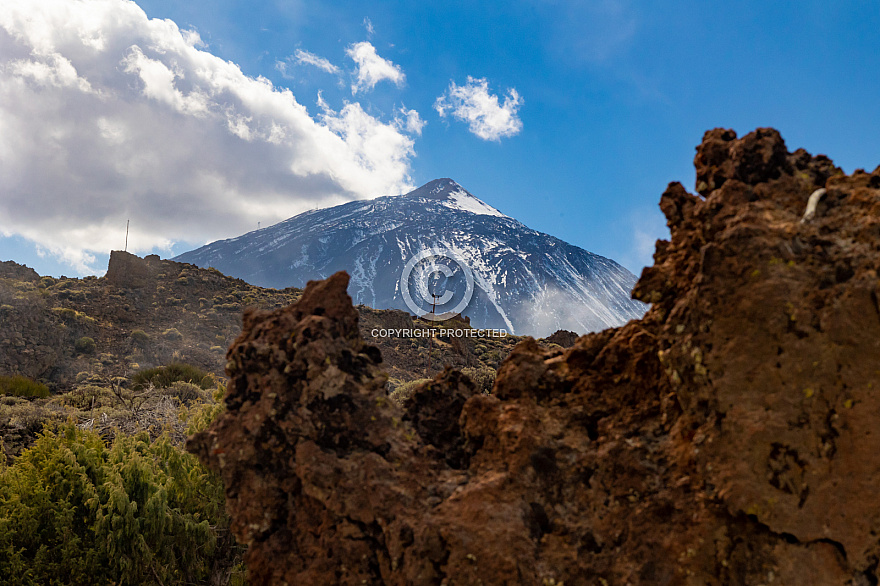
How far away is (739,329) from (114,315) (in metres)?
35.2

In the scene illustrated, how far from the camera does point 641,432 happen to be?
248 cm

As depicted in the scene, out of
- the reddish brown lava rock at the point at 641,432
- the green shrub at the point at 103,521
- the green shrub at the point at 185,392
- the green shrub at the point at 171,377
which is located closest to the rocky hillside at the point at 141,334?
the green shrub at the point at 185,392

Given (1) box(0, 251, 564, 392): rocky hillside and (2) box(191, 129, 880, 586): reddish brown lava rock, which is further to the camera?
(1) box(0, 251, 564, 392): rocky hillside

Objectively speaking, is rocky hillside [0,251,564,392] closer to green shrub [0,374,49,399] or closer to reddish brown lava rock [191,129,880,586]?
green shrub [0,374,49,399]

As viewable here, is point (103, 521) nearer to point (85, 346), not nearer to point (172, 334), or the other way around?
point (85, 346)

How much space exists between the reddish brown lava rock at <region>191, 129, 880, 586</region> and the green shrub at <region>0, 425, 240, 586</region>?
3.08 m

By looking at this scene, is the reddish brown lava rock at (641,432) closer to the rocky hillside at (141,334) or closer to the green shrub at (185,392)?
the rocky hillside at (141,334)

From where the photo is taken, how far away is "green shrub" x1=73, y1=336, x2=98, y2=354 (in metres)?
25.8

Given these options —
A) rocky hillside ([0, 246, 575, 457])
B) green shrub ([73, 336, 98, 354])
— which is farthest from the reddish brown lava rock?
green shrub ([73, 336, 98, 354])

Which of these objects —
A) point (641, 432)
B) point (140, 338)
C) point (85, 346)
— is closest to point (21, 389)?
point (85, 346)

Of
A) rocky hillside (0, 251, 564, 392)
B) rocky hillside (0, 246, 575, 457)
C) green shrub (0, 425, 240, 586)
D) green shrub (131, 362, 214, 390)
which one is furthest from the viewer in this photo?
rocky hillside (0, 251, 564, 392)

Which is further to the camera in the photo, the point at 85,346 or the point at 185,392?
the point at 85,346

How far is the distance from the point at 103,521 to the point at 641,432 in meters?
4.73

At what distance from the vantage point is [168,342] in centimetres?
2861
